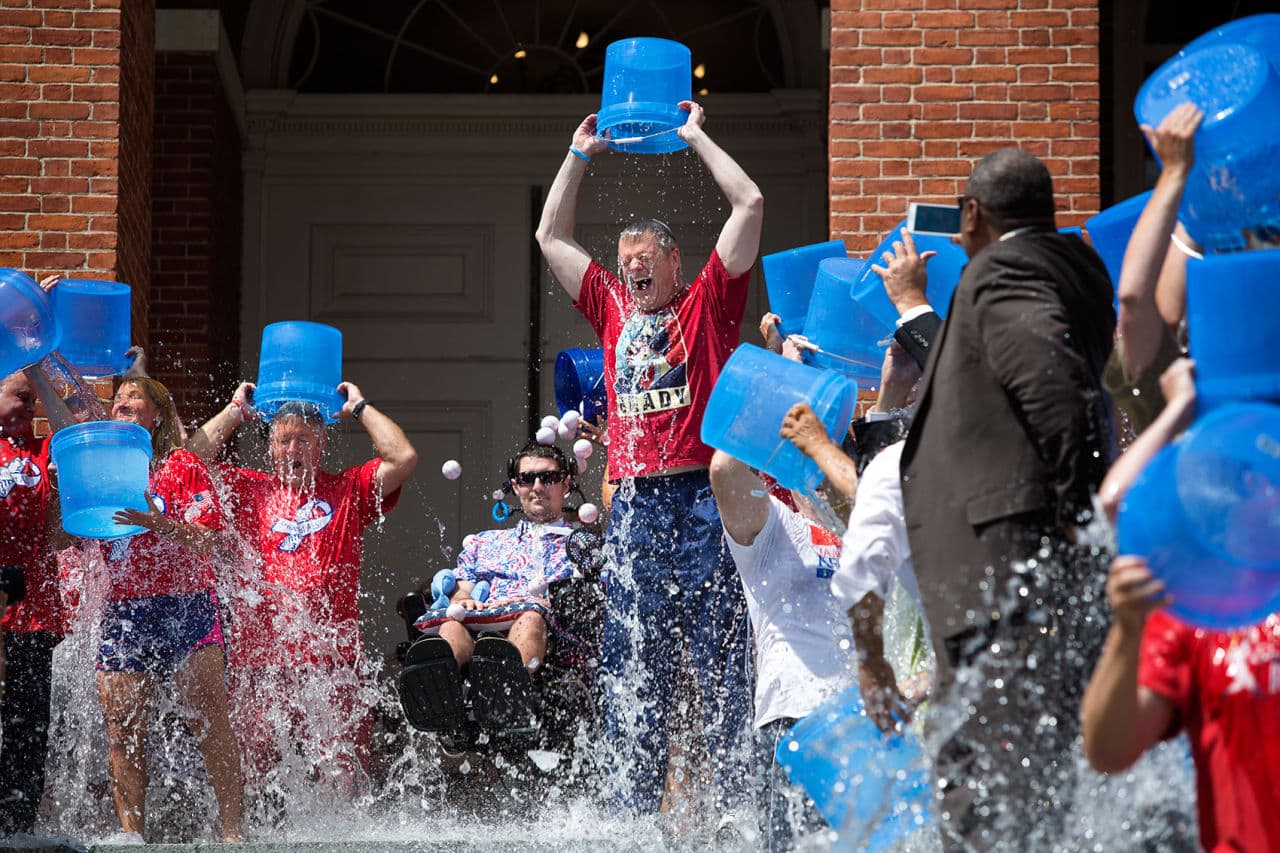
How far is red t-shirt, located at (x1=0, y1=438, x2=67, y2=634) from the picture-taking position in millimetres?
5230

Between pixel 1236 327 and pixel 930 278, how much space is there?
1809 millimetres

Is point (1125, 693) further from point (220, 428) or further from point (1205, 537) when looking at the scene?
point (220, 428)

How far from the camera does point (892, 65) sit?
704 centimetres

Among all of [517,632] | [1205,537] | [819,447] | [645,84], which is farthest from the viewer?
[517,632]

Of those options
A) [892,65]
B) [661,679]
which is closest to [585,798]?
[661,679]

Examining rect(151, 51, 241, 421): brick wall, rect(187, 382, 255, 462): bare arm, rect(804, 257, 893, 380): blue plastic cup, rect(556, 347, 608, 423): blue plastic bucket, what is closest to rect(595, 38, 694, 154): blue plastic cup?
rect(804, 257, 893, 380): blue plastic cup

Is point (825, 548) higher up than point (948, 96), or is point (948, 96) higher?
point (948, 96)

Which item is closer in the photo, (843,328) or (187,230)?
(843,328)

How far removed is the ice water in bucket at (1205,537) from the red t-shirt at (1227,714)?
117 mm

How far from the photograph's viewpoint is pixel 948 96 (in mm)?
7023

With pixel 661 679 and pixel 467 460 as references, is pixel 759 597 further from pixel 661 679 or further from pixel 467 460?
pixel 467 460

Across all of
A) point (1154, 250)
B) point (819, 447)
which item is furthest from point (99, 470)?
point (1154, 250)

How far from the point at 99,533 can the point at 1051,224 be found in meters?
3.13

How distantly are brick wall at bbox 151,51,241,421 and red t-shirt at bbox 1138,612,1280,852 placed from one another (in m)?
6.84
